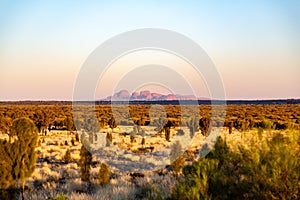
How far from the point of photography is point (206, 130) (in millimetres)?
32938

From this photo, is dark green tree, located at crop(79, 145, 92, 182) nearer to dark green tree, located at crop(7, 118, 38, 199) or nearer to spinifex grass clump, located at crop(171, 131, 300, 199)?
dark green tree, located at crop(7, 118, 38, 199)

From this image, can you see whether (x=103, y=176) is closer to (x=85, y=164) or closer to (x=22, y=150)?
(x=85, y=164)

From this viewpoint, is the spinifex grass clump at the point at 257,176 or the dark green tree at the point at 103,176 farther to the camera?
the dark green tree at the point at 103,176

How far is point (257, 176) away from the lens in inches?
225

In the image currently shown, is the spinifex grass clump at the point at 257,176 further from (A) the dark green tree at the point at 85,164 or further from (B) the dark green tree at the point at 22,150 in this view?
(A) the dark green tree at the point at 85,164

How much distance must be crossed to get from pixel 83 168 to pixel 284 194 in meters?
8.14

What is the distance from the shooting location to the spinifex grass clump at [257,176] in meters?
5.47

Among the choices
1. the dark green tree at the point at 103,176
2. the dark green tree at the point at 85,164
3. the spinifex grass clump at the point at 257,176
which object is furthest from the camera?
the dark green tree at the point at 85,164

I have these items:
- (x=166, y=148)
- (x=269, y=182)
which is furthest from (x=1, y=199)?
(x=166, y=148)

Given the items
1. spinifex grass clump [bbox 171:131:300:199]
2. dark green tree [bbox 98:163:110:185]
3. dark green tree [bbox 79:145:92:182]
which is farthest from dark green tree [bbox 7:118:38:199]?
spinifex grass clump [bbox 171:131:300:199]

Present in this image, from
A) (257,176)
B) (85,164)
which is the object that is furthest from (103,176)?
(257,176)

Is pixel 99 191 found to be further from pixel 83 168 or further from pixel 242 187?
pixel 242 187

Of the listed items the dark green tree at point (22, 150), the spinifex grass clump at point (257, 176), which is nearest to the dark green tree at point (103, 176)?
the dark green tree at point (22, 150)

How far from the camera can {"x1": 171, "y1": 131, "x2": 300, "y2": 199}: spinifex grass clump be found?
5473 millimetres
